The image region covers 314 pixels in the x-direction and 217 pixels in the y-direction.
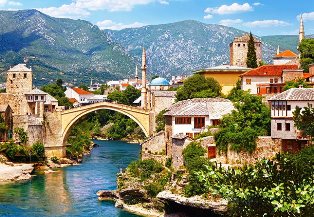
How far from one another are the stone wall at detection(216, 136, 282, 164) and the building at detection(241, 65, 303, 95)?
35.1 feet

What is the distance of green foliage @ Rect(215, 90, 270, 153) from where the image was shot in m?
33.8

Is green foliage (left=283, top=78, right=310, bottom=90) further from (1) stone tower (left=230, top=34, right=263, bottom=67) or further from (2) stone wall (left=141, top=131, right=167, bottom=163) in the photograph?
(1) stone tower (left=230, top=34, right=263, bottom=67)

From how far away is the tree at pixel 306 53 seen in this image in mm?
48334

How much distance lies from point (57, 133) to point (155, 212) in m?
27.5

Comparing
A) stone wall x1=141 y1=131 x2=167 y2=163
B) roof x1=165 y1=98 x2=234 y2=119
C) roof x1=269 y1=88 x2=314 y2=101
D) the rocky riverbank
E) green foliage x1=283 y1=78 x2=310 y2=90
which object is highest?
green foliage x1=283 y1=78 x2=310 y2=90

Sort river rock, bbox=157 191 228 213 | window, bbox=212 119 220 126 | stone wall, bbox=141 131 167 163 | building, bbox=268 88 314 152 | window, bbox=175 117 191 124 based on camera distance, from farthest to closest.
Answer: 1. stone wall, bbox=141 131 167 163
2. window, bbox=175 117 191 124
3. window, bbox=212 119 220 126
4. building, bbox=268 88 314 152
5. river rock, bbox=157 191 228 213

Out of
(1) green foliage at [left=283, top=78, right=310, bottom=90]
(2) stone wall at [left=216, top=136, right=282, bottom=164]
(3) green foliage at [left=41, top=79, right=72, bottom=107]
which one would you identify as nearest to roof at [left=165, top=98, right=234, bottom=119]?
(1) green foliage at [left=283, top=78, right=310, bottom=90]

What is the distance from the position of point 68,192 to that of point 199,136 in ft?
39.7

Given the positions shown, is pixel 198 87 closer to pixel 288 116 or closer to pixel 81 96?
pixel 288 116

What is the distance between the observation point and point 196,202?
30.2 m

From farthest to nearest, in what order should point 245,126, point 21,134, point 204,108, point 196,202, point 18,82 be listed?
point 18,82
point 21,134
point 204,108
point 245,126
point 196,202

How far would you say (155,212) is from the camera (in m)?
35.2

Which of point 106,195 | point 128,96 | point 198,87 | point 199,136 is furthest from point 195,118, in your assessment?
point 128,96

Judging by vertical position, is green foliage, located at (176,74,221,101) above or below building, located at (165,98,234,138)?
above
